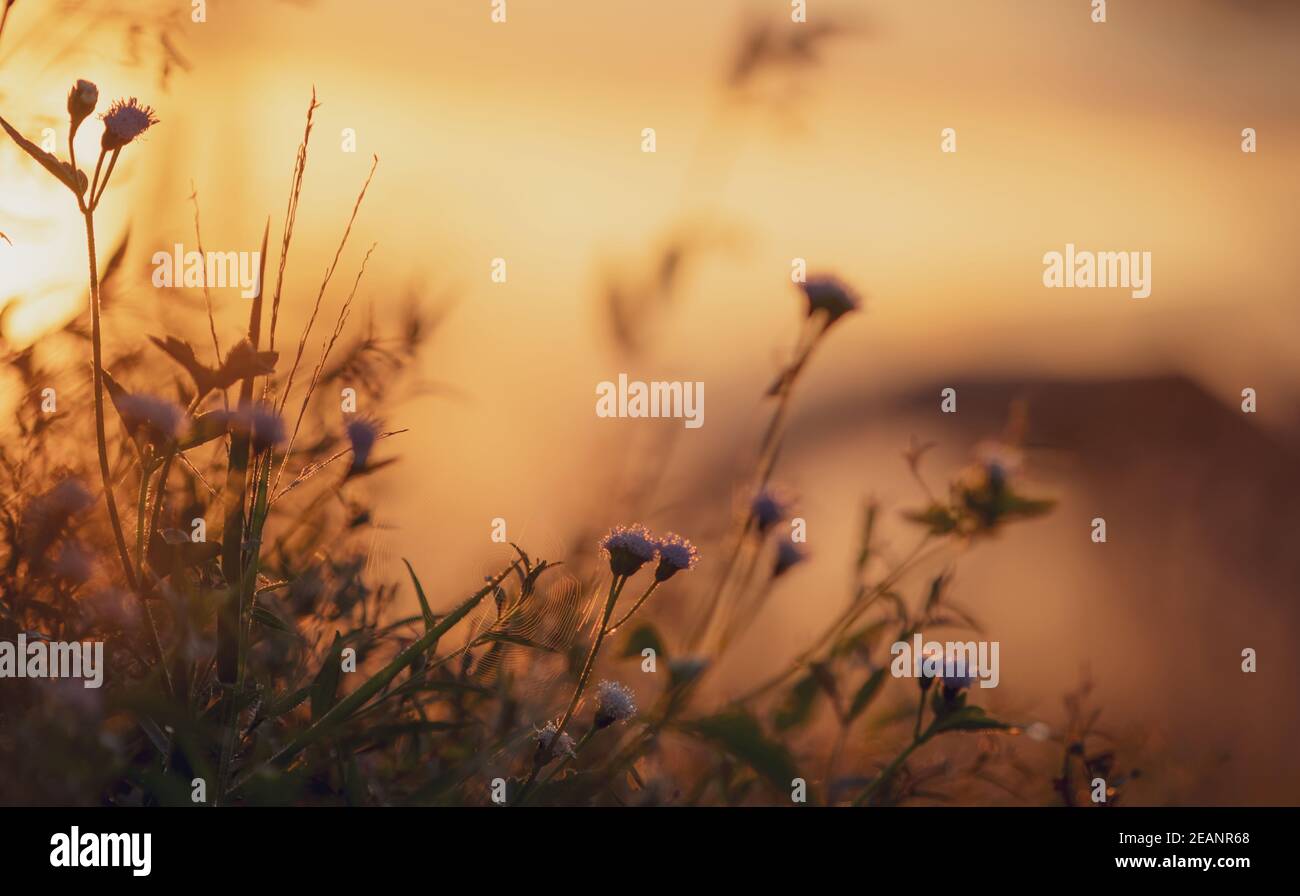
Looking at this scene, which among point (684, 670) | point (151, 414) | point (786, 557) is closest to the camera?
point (151, 414)

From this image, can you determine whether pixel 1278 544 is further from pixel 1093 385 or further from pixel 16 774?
pixel 16 774

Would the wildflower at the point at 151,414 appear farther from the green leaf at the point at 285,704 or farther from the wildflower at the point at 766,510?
the wildflower at the point at 766,510

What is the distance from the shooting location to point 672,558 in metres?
0.91

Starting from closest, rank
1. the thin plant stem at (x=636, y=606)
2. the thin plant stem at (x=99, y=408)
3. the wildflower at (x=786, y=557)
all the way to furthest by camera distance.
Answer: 1. the thin plant stem at (x=99, y=408)
2. the thin plant stem at (x=636, y=606)
3. the wildflower at (x=786, y=557)

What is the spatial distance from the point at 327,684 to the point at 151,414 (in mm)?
198

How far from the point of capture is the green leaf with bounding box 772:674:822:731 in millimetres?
1100

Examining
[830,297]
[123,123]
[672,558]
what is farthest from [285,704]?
[830,297]

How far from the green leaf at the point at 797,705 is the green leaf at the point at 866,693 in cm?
6

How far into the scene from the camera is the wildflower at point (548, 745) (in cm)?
82

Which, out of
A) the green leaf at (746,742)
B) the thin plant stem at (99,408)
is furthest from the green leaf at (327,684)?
the green leaf at (746,742)

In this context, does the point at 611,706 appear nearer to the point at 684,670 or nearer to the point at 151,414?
the point at 684,670

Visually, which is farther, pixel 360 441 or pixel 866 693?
pixel 866 693

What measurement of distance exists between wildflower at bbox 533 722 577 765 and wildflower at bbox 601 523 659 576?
121 millimetres

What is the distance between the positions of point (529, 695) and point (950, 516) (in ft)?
1.21
